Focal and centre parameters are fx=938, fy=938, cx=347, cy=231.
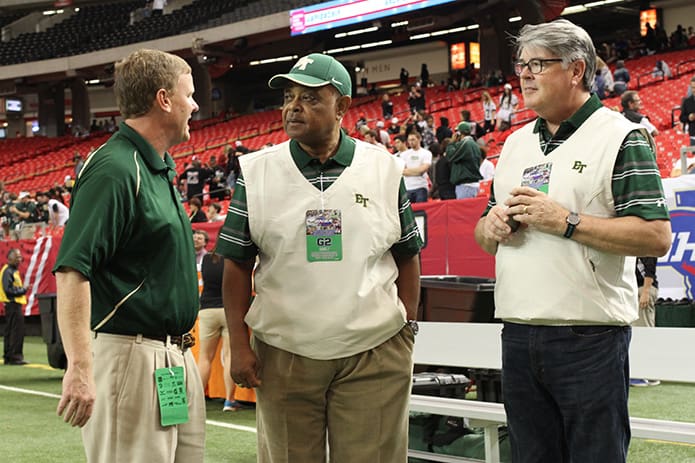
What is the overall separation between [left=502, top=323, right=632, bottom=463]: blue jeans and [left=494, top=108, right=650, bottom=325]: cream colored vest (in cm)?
6

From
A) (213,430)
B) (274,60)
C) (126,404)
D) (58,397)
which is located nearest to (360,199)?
(126,404)

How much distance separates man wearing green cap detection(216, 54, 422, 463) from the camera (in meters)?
3.10

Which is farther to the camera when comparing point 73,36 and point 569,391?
point 73,36

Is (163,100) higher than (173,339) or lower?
higher

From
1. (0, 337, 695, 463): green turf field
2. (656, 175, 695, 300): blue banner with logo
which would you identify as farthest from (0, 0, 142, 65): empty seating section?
(656, 175, 695, 300): blue banner with logo

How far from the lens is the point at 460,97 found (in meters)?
29.7

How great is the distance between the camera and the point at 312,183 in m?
3.18

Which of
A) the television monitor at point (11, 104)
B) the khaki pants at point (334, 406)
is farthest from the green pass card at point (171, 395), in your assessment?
the television monitor at point (11, 104)

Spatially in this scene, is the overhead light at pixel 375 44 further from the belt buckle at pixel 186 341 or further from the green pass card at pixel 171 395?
the green pass card at pixel 171 395

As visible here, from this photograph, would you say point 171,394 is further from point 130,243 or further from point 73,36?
point 73,36

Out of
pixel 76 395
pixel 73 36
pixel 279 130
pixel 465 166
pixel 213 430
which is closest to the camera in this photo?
pixel 76 395

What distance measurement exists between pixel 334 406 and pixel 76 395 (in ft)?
2.94

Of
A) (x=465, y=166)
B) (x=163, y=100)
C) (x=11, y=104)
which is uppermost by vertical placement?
(x=11, y=104)

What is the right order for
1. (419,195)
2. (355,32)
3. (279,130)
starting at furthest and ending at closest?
1. (355,32)
2. (279,130)
3. (419,195)
